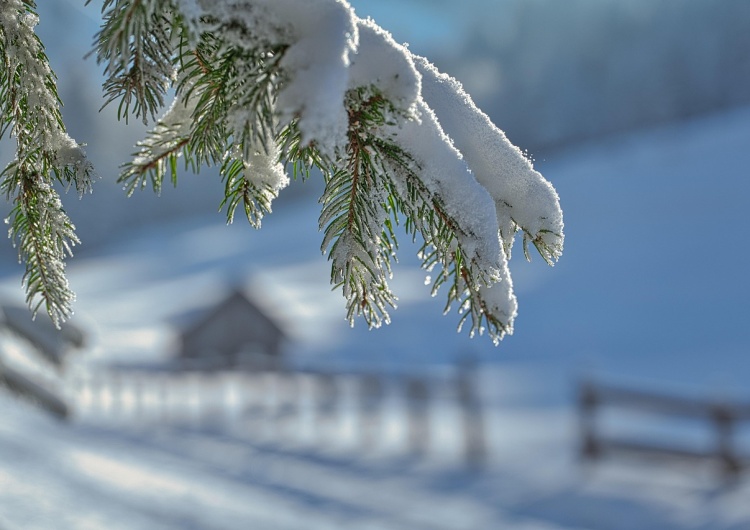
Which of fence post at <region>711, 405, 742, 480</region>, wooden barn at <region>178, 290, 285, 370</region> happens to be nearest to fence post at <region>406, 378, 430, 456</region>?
fence post at <region>711, 405, 742, 480</region>

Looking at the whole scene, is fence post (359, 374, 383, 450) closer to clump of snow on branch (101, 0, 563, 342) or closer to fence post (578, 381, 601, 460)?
fence post (578, 381, 601, 460)

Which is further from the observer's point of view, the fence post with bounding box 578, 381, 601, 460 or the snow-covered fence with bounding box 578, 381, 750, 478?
the fence post with bounding box 578, 381, 601, 460

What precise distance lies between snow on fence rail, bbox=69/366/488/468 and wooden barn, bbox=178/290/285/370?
27.6ft

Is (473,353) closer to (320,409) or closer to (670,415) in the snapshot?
(320,409)

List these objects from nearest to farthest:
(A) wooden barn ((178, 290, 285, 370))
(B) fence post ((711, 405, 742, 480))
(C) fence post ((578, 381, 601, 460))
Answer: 1. (B) fence post ((711, 405, 742, 480))
2. (C) fence post ((578, 381, 601, 460))
3. (A) wooden barn ((178, 290, 285, 370))

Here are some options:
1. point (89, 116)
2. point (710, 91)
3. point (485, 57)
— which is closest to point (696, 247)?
point (710, 91)

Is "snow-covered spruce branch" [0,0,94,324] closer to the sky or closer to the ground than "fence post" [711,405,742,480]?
closer to the ground

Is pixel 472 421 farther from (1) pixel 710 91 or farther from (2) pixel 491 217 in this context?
(1) pixel 710 91

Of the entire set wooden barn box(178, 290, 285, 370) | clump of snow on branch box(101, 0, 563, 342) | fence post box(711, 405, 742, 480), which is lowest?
clump of snow on branch box(101, 0, 563, 342)

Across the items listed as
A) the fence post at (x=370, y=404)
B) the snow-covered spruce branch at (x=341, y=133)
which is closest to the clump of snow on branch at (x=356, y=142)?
the snow-covered spruce branch at (x=341, y=133)

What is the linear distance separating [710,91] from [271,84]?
7227cm

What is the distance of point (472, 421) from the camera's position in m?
12.3

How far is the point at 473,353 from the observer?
30.5 metres

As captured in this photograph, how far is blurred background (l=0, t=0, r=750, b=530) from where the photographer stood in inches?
320
